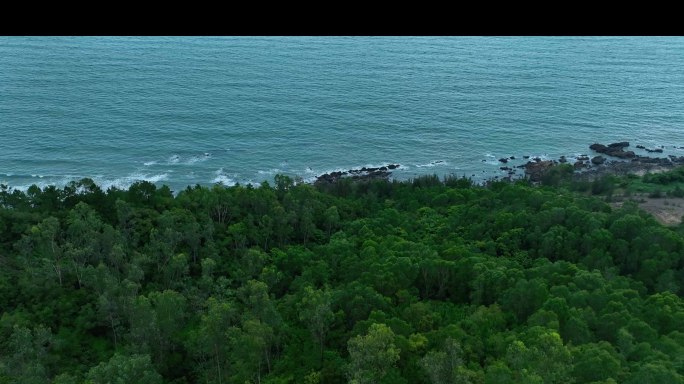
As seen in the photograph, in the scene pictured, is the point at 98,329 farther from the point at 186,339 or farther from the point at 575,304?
the point at 575,304

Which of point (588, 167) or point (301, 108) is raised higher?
point (301, 108)

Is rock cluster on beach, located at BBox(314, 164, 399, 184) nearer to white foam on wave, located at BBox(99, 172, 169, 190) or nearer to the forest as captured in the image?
the forest

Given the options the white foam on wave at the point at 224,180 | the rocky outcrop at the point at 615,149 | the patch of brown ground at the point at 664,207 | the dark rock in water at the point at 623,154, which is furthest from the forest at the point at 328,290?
the rocky outcrop at the point at 615,149

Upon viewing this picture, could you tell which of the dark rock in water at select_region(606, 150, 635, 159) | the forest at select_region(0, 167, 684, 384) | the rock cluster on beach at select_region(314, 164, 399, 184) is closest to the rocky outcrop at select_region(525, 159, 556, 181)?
the dark rock in water at select_region(606, 150, 635, 159)

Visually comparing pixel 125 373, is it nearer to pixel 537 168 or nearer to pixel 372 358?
pixel 372 358

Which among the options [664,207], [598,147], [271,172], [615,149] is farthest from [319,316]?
[615,149]

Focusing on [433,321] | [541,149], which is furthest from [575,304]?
[541,149]
